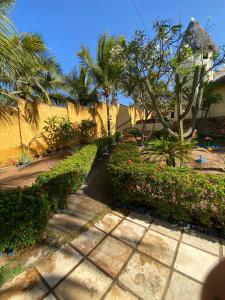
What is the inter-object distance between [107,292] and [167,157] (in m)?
4.24

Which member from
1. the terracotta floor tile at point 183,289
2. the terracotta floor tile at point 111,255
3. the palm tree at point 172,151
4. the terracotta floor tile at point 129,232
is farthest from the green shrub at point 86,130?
the terracotta floor tile at point 183,289

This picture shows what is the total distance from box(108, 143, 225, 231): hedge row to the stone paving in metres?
0.33

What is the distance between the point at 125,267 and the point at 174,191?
1.53 m

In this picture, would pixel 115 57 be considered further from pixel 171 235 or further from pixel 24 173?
pixel 171 235

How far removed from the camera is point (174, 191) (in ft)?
10.3

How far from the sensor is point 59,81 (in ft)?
33.3

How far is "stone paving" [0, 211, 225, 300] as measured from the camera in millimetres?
1984

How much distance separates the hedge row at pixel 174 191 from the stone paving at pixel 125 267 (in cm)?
33

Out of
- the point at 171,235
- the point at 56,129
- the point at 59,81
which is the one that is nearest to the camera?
the point at 171,235

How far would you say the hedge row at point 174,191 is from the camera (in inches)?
113

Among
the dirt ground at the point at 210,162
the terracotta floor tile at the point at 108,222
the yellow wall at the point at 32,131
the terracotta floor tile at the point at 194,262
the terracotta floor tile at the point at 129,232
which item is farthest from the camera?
the yellow wall at the point at 32,131

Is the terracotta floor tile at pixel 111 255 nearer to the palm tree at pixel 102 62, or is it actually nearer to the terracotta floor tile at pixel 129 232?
the terracotta floor tile at pixel 129 232

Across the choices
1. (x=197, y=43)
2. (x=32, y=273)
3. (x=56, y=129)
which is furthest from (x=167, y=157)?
(x=197, y=43)

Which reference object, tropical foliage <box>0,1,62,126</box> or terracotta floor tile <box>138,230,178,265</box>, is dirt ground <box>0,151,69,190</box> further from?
terracotta floor tile <box>138,230,178,265</box>
